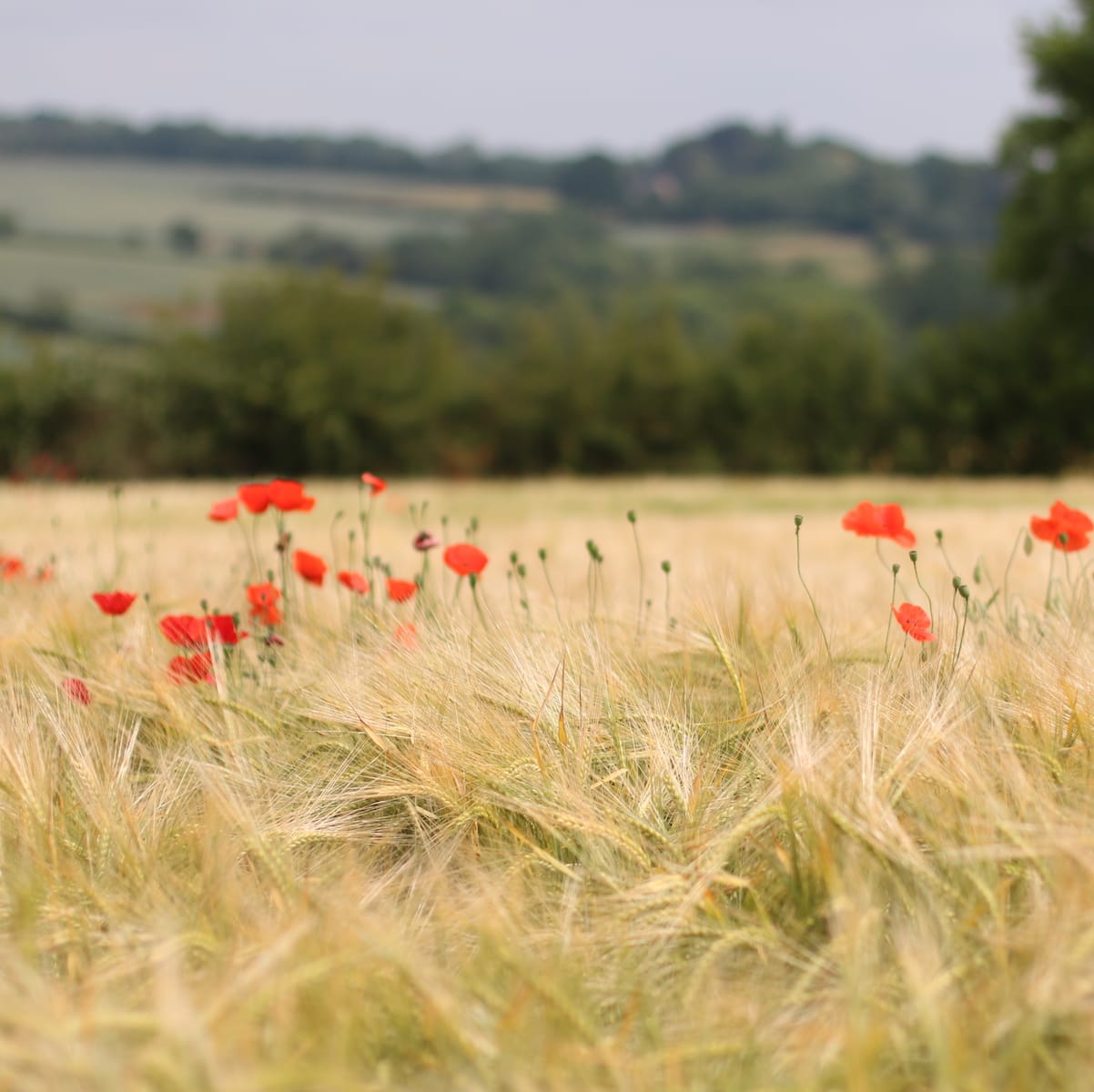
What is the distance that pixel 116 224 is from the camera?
44469 millimetres

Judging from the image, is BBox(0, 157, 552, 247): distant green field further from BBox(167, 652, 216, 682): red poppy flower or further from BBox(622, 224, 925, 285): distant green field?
BBox(167, 652, 216, 682): red poppy flower

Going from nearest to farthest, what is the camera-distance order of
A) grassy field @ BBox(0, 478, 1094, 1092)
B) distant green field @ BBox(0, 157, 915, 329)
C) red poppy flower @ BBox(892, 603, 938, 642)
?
grassy field @ BBox(0, 478, 1094, 1092)
red poppy flower @ BBox(892, 603, 938, 642)
distant green field @ BBox(0, 157, 915, 329)

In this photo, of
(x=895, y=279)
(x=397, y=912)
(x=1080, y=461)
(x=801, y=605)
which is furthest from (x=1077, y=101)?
(x=895, y=279)

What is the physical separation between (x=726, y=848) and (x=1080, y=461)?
15.6 meters

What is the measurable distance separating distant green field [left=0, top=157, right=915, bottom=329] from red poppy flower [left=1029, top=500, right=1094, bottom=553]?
24.4m

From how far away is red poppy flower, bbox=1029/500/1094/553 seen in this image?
70.6 inches

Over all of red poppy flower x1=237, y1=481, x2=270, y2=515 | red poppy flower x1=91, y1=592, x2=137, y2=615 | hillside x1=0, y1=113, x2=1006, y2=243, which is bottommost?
red poppy flower x1=91, y1=592, x2=137, y2=615

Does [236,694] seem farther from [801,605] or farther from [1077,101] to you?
[1077,101]

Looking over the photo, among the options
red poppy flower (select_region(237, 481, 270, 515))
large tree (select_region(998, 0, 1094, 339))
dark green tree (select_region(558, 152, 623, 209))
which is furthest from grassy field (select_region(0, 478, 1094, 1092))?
dark green tree (select_region(558, 152, 623, 209))

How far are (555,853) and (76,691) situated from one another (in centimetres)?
85

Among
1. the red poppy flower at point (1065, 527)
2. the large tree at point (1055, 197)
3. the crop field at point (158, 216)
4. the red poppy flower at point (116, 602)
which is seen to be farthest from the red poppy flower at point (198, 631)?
the crop field at point (158, 216)

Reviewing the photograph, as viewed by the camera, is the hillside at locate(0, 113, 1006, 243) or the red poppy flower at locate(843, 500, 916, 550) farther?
the hillside at locate(0, 113, 1006, 243)

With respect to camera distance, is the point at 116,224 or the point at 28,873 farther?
the point at 116,224

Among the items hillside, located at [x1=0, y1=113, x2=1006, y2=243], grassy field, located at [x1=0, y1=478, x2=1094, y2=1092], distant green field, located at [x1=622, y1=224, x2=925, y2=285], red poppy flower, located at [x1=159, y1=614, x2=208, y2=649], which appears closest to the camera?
grassy field, located at [x1=0, y1=478, x2=1094, y2=1092]
